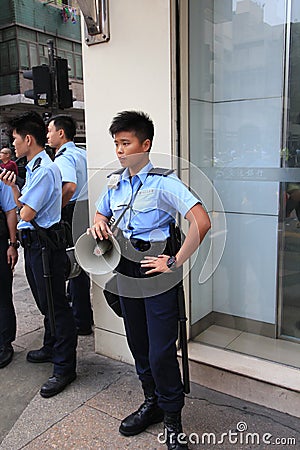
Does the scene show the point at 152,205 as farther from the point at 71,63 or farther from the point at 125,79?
the point at 71,63

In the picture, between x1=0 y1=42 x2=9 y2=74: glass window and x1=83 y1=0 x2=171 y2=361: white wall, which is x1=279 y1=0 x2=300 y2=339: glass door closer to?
x1=83 y1=0 x2=171 y2=361: white wall

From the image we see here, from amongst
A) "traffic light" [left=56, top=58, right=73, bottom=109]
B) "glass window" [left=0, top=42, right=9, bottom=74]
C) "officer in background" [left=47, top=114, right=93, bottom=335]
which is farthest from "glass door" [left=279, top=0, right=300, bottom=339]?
"glass window" [left=0, top=42, right=9, bottom=74]

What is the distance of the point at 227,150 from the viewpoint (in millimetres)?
3344

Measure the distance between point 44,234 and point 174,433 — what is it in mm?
1513

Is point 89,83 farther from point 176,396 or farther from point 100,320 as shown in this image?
point 176,396

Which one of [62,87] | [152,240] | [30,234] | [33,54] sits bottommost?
[30,234]

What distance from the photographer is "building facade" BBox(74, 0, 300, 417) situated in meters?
2.89

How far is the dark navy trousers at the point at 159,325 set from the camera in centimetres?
230

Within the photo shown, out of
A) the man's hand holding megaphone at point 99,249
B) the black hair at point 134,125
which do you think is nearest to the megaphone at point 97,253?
the man's hand holding megaphone at point 99,249

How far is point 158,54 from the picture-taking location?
286cm

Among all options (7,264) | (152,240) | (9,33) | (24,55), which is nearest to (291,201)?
(152,240)

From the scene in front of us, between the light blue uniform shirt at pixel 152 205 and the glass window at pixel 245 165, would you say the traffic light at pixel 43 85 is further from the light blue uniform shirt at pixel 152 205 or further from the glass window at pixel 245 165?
the light blue uniform shirt at pixel 152 205

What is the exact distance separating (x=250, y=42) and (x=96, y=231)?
1.94 metres

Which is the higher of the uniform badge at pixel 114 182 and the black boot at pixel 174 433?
the uniform badge at pixel 114 182
